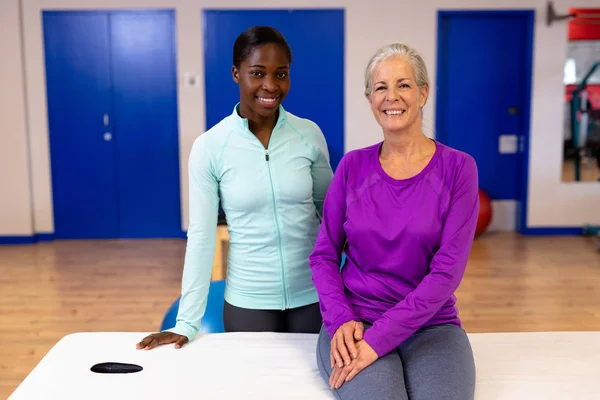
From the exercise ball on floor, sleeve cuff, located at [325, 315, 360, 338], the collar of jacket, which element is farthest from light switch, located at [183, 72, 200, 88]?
sleeve cuff, located at [325, 315, 360, 338]

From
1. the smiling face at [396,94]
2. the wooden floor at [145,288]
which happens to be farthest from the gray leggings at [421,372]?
the wooden floor at [145,288]

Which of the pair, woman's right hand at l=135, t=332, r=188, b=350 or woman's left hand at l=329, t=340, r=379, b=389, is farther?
woman's right hand at l=135, t=332, r=188, b=350

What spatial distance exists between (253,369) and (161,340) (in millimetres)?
334

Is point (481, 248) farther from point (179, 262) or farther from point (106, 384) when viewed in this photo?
point (106, 384)

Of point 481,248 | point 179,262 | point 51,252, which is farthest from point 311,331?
point 51,252

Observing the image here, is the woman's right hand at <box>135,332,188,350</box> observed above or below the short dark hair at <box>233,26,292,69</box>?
below

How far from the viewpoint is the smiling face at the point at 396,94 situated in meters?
1.69

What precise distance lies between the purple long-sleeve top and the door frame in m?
Answer: 4.33

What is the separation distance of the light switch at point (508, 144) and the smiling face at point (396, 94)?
464 cm

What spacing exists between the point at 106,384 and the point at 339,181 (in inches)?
32.9

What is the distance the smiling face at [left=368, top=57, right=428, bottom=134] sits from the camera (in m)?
1.69

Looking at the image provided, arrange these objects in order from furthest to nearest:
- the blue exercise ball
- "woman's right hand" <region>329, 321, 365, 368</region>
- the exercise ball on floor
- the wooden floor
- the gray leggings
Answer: the exercise ball on floor < the wooden floor < the blue exercise ball < "woman's right hand" <region>329, 321, 365, 368</region> < the gray leggings

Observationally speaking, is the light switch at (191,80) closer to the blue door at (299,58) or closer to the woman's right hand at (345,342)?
the blue door at (299,58)

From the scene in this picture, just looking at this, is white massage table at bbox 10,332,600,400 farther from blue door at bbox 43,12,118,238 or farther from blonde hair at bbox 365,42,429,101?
blue door at bbox 43,12,118,238
